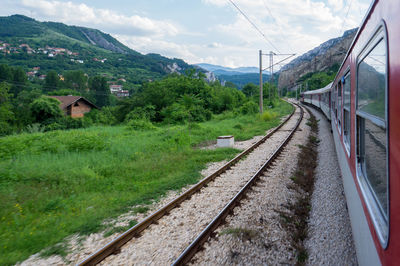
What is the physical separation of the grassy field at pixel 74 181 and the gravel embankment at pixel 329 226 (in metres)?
3.62

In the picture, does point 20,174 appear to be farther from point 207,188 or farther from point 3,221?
point 207,188

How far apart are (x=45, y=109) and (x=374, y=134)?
4111cm

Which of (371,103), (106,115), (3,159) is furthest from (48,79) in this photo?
(371,103)

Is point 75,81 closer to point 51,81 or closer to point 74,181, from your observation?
point 51,81

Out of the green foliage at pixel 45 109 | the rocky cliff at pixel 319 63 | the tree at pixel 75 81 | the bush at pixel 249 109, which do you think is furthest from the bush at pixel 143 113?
the rocky cliff at pixel 319 63

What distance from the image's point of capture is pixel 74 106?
5244 cm

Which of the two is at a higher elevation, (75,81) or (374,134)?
(75,81)

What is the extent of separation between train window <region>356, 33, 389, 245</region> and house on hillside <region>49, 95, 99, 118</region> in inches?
2082

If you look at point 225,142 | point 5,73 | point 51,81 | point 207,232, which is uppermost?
point 5,73

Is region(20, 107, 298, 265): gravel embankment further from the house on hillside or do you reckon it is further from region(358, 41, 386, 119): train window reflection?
the house on hillside

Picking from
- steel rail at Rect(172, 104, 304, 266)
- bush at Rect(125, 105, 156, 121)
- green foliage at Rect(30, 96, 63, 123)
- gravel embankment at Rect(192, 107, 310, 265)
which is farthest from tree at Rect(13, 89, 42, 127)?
gravel embankment at Rect(192, 107, 310, 265)

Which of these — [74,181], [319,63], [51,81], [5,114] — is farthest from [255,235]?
[319,63]

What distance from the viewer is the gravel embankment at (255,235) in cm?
405

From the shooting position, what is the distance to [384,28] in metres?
1.98
